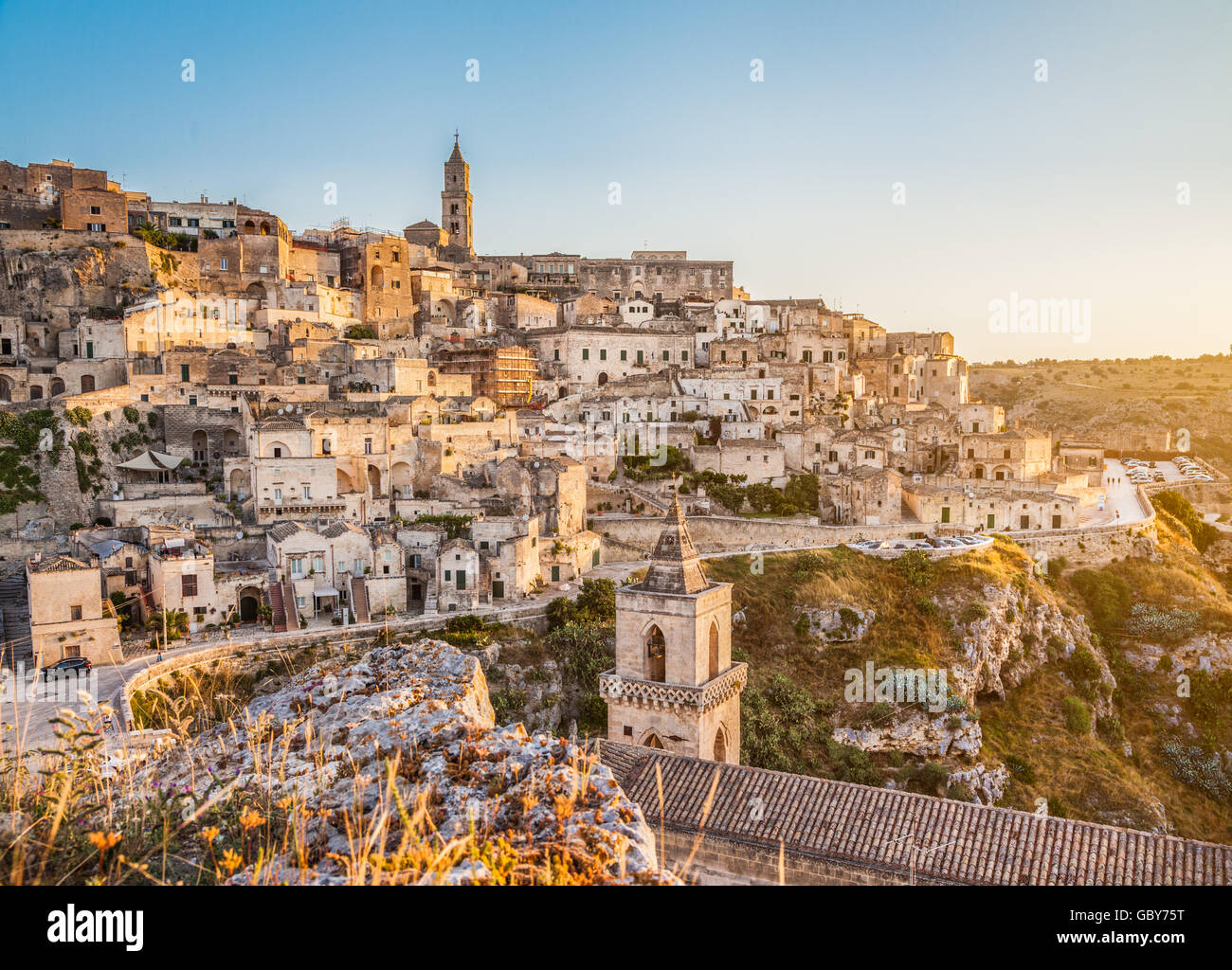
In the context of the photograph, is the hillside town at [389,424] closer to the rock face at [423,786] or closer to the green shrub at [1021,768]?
the green shrub at [1021,768]

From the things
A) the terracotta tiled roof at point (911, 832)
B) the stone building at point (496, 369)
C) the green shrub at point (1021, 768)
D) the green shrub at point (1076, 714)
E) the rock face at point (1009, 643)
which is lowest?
the green shrub at point (1021, 768)

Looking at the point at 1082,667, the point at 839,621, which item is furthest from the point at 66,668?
the point at 1082,667

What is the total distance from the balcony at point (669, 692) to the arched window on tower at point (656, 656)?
24.1 inches

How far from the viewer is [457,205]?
77.8 m

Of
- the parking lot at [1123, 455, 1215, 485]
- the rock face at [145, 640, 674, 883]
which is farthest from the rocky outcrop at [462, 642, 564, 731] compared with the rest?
the parking lot at [1123, 455, 1215, 485]

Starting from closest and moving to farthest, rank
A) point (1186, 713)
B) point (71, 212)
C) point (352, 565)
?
point (352, 565)
point (1186, 713)
point (71, 212)

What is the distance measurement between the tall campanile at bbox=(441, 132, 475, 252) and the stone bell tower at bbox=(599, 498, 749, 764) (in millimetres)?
64757

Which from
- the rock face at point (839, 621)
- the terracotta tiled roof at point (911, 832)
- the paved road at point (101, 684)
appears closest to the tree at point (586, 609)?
the paved road at point (101, 684)

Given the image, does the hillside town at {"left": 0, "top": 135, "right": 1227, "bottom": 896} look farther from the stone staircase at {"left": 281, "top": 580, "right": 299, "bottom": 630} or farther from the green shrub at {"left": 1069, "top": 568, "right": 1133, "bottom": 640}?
the green shrub at {"left": 1069, "top": 568, "right": 1133, "bottom": 640}

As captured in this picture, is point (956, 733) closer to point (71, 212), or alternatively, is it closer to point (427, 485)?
point (427, 485)

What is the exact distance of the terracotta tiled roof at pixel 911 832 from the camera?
37.9ft

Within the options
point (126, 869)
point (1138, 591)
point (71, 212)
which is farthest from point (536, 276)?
point (126, 869)
